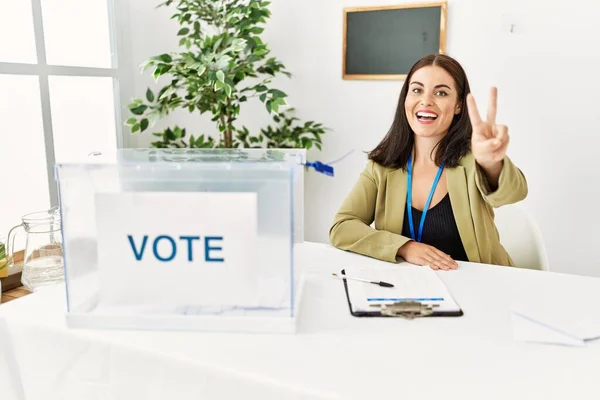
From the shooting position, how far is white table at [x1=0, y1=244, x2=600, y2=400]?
792 millimetres

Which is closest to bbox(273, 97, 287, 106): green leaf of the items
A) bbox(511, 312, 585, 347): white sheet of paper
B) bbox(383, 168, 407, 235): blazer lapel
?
bbox(383, 168, 407, 235): blazer lapel

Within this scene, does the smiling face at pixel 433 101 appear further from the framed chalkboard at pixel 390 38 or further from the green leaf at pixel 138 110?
the green leaf at pixel 138 110

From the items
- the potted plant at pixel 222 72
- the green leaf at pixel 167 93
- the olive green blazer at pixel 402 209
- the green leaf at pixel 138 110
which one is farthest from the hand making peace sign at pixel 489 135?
the green leaf at pixel 138 110

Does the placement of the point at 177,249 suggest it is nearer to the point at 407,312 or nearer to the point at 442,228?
the point at 407,312

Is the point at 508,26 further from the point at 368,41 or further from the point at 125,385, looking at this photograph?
the point at 125,385

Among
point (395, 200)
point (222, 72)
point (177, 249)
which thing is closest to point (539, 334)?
point (177, 249)

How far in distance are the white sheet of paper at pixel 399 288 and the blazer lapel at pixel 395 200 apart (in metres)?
0.34

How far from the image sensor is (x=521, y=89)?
241cm

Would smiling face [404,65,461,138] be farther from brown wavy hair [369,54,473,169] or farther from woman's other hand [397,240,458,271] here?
woman's other hand [397,240,458,271]

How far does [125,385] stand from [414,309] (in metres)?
0.54

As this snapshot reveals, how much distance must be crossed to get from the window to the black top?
164 centimetres

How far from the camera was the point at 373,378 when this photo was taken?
802mm

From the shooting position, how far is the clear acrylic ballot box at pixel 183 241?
911 millimetres

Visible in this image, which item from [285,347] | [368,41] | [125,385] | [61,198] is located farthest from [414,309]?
[368,41]
